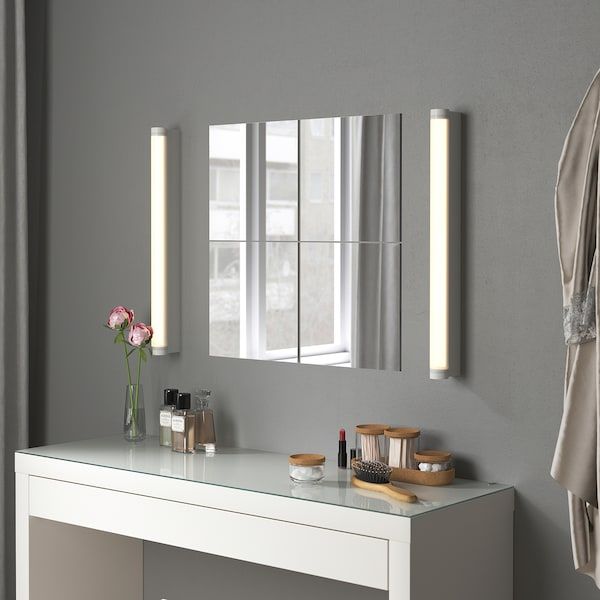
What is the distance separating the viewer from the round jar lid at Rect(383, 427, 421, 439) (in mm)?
2682

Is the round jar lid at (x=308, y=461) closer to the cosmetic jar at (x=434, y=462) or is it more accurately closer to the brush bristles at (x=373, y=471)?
the brush bristles at (x=373, y=471)

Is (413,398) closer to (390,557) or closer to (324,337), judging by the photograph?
(324,337)

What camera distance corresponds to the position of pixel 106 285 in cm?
347

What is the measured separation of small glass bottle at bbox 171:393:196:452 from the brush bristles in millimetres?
626

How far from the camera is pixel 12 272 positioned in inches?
140

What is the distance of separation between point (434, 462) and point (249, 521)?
49 centimetres

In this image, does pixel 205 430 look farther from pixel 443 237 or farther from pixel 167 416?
pixel 443 237

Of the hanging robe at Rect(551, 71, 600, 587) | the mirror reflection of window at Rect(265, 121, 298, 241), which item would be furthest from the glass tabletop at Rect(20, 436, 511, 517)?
Answer: the mirror reflection of window at Rect(265, 121, 298, 241)

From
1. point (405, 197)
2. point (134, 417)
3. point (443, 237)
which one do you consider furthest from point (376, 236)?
point (134, 417)

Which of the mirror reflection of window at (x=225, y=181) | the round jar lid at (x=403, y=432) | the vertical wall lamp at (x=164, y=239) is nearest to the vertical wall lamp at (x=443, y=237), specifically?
the round jar lid at (x=403, y=432)

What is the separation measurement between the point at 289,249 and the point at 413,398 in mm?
565

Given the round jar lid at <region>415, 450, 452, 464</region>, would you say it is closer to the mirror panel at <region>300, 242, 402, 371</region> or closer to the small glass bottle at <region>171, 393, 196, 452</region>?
the mirror panel at <region>300, 242, 402, 371</region>

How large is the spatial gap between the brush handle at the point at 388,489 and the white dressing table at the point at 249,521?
2 cm

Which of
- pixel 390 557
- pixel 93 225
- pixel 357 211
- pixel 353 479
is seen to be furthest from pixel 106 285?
pixel 390 557
